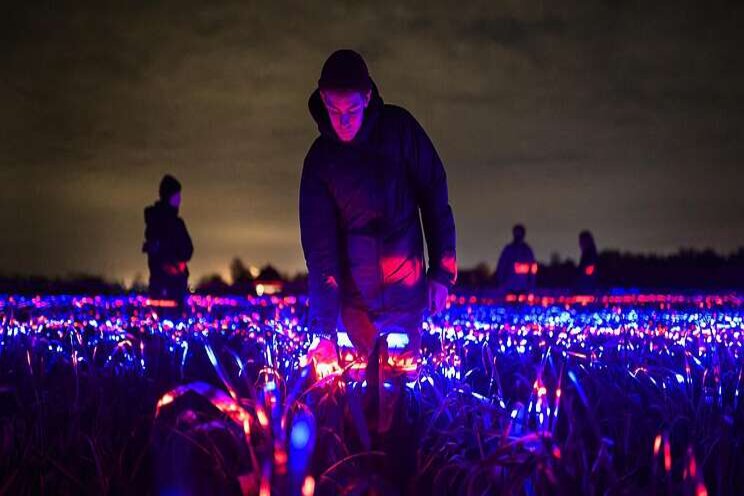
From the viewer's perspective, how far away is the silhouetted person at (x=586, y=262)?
17000mm

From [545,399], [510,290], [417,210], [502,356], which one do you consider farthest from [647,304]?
[545,399]

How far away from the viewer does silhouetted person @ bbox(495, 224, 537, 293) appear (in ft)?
55.8

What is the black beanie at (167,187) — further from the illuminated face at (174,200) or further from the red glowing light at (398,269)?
the red glowing light at (398,269)

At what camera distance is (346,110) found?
4863 mm

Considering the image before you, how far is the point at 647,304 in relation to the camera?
16781 mm

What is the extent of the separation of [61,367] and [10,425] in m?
2.51

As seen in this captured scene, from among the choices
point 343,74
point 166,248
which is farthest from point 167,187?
point 343,74

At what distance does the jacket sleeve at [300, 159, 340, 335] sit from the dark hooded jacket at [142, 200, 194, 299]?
21.1 feet

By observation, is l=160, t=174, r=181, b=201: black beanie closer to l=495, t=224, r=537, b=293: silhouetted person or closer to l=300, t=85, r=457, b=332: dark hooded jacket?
l=300, t=85, r=457, b=332: dark hooded jacket

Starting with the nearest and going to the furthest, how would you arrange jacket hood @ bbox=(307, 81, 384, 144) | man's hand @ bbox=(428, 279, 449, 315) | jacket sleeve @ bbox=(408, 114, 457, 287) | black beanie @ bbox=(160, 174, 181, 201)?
jacket hood @ bbox=(307, 81, 384, 144) < jacket sleeve @ bbox=(408, 114, 457, 287) < man's hand @ bbox=(428, 279, 449, 315) < black beanie @ bbox=(160, 174, 181, 201)

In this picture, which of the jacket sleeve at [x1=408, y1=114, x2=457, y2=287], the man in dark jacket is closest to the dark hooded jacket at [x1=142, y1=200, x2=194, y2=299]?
the man in dark jacket

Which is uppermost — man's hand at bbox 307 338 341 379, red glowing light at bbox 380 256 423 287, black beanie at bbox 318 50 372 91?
black beanie at bbox 318 50 372 91

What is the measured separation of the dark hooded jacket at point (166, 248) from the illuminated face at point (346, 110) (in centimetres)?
666

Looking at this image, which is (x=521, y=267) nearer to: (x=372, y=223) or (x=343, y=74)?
(x=372, y=223)
